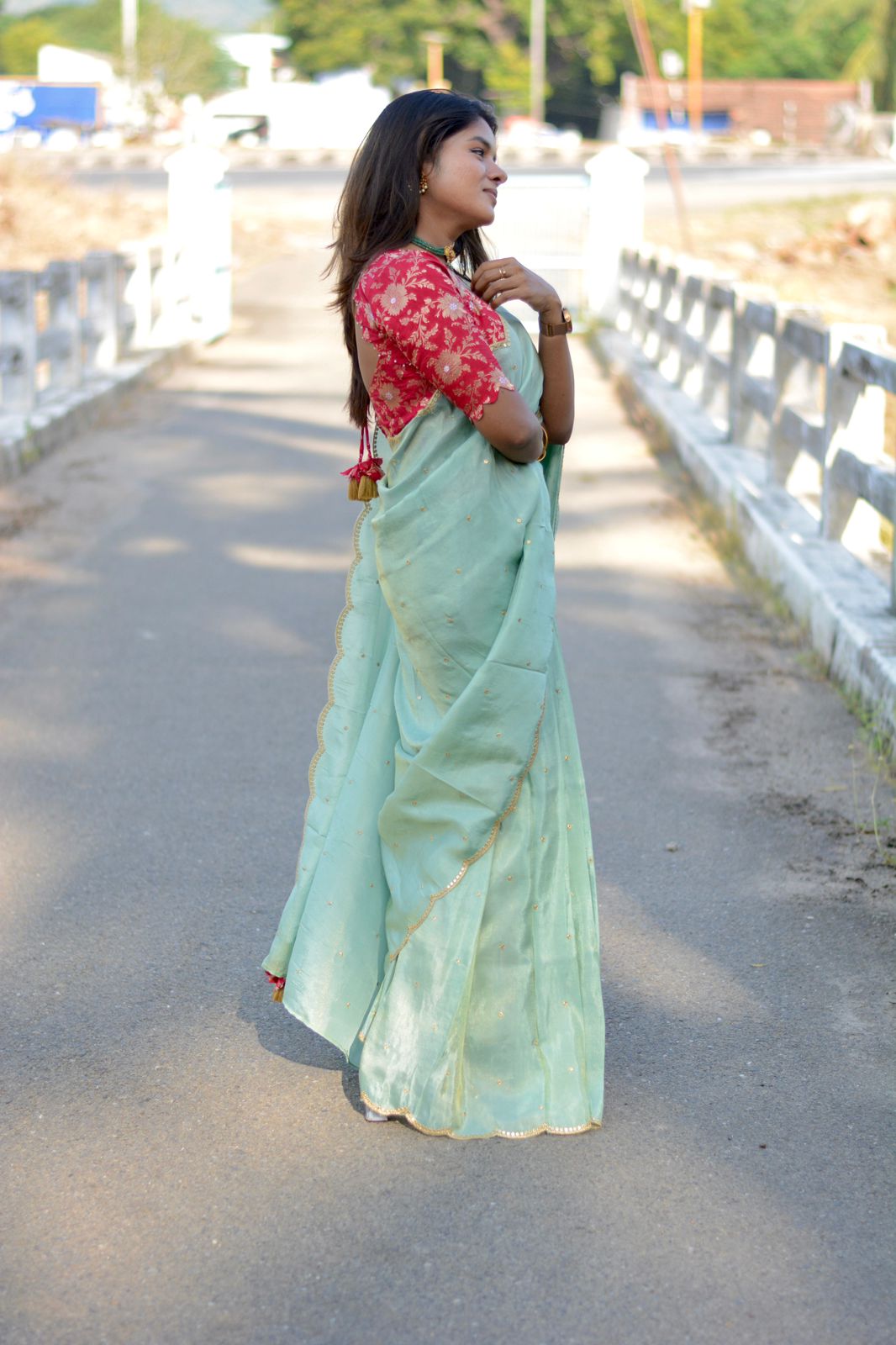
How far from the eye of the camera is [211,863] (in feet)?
15.8

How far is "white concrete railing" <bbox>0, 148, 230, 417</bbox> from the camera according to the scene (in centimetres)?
1146

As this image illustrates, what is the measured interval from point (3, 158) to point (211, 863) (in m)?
24.0

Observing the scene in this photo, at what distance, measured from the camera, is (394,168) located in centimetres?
305

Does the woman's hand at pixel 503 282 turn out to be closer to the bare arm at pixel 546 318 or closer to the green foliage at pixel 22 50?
the bare arm at pixel 546 318

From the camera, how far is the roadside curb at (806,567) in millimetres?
6055

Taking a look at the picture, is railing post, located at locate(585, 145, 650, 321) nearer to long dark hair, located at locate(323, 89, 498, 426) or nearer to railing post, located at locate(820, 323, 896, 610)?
railing post, located at locate(820, 323, 896, 610)

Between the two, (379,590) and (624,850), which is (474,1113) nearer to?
(379,590)

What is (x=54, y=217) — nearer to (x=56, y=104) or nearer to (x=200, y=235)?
(x=200, y=235)

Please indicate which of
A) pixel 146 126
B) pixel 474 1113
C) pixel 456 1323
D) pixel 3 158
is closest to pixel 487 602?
pixel 474 1113

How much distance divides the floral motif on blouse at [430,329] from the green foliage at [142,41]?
73777mm

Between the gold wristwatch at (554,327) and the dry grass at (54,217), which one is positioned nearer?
the gold wristwatch at (554,327)

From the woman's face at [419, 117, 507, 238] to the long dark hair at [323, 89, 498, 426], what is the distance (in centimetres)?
2

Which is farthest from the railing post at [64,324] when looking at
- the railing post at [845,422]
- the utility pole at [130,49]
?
the utility pole at [130,49]

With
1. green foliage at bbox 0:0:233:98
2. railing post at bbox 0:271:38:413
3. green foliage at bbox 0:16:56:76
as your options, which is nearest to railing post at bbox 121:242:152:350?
railing post at bbox 0:271:38:413
